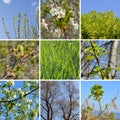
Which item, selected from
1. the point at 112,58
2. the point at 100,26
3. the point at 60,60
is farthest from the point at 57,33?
the point at 112,58

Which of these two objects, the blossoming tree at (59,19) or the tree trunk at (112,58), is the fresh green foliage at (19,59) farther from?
the tree trunk at (112,58)

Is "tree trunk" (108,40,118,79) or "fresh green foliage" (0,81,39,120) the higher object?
"tree trunk" (108,40,118,79)

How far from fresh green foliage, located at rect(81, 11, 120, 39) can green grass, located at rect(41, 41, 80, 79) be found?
0.17 meters

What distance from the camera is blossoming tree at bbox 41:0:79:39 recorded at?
10.3ft

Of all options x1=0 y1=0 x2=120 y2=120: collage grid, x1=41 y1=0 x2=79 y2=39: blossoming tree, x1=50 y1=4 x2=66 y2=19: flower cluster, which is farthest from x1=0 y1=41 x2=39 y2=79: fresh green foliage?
x1=50 y1=4 x2=66 y2=19: flower cluster

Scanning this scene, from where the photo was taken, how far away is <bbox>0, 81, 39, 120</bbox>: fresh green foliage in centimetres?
315

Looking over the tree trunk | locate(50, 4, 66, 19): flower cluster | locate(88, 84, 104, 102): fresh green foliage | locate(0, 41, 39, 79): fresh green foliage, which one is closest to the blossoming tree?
locate(50, 4, 66, 19): flower cluster

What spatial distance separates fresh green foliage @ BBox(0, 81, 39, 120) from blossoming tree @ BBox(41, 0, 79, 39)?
521mm

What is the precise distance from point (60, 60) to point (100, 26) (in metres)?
0.52

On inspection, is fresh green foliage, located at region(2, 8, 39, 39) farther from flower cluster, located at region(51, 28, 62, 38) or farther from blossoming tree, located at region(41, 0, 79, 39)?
flower cluster, located at region(51, 28, 62, 38)

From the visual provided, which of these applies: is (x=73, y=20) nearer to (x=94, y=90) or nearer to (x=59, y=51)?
(x=59, y=51)

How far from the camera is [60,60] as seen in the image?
10.2 feet

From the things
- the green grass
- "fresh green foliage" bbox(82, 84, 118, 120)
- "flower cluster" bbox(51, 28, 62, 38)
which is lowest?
"fresh green foliage" bbox(82, 84, 118, 120)

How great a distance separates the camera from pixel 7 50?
3.12 metres
